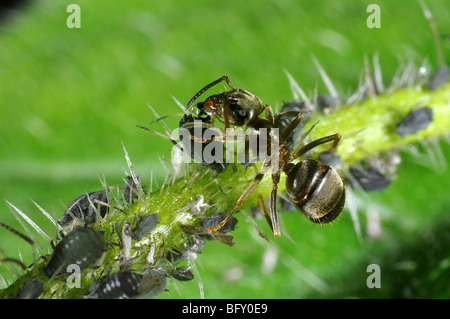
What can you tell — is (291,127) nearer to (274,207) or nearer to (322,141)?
(322,141)

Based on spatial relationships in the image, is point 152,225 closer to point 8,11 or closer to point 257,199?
point 257,199

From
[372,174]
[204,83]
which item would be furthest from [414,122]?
[204,83]

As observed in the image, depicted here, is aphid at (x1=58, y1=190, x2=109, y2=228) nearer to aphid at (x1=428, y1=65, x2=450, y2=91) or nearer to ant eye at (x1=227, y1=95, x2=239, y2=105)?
ant eye at (x1=227, y1=95, x2=239, y2=105)

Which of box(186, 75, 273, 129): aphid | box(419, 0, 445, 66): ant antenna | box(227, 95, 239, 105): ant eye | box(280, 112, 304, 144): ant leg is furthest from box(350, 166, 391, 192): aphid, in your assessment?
box(419, 0, 445, 66): ant antenna

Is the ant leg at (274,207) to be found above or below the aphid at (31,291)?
above

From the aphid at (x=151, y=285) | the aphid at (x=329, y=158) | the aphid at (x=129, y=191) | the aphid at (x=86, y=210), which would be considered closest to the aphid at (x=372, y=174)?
the aphid at (x=329, y=158)

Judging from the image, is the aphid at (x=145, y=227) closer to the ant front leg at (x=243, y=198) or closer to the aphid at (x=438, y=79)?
the ant front leg at (x=243, y=198)

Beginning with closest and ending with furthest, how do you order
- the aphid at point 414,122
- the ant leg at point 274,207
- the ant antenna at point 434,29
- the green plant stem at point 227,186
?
the green plant stem at point 227,186 → the ant leg at point 274,207 → the aphid at point 414,122 → the ant antenna at point 434,29
